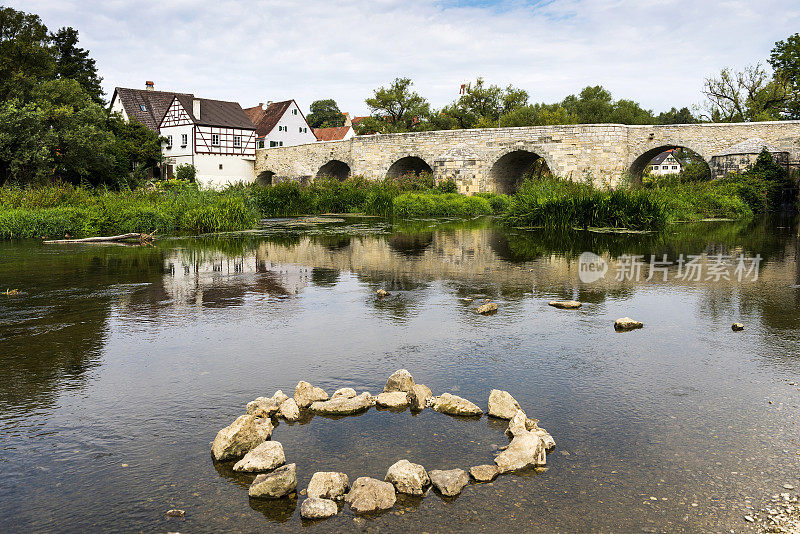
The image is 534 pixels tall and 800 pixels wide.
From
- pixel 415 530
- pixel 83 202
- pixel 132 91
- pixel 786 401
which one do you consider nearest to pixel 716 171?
pixel 83 202

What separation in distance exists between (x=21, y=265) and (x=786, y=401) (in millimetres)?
12203

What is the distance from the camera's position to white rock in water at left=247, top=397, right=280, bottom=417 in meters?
4.04

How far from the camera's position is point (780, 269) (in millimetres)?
10719

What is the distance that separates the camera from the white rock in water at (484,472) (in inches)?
129

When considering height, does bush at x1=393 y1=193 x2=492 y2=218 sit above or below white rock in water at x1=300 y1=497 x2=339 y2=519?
above

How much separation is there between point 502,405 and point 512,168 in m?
38.1

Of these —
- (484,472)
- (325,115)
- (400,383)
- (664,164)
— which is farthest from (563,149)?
(664,164)

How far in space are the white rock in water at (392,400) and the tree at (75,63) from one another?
145 ft

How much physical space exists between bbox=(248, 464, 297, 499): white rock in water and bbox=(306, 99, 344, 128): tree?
8646 cm

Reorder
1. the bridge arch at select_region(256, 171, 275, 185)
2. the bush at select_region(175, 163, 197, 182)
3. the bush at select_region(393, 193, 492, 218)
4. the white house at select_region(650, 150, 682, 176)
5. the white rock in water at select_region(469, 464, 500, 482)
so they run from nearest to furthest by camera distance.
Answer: the white rock in water at select_region(469, 464, 500, 482) → the bush at select_region(393, 193, 492, 218) → the bush at select_region(175, 163, 197, 182) → the bridge arch at select_region(256, 171, 275, 185) → the white house at select_region(650, 150, 682, 176)

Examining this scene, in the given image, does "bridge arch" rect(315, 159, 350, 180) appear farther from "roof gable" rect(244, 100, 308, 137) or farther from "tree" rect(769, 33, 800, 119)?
"tree" rect(769, 33, 800, 119)

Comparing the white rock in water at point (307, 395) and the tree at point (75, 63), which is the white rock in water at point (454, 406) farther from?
the tree at point (75, 63)

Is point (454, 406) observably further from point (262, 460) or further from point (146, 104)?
point (146, 104)

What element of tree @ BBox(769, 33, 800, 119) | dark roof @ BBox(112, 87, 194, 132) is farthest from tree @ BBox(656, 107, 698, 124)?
dark roof @ BBox(112, 87, 194, 132)
